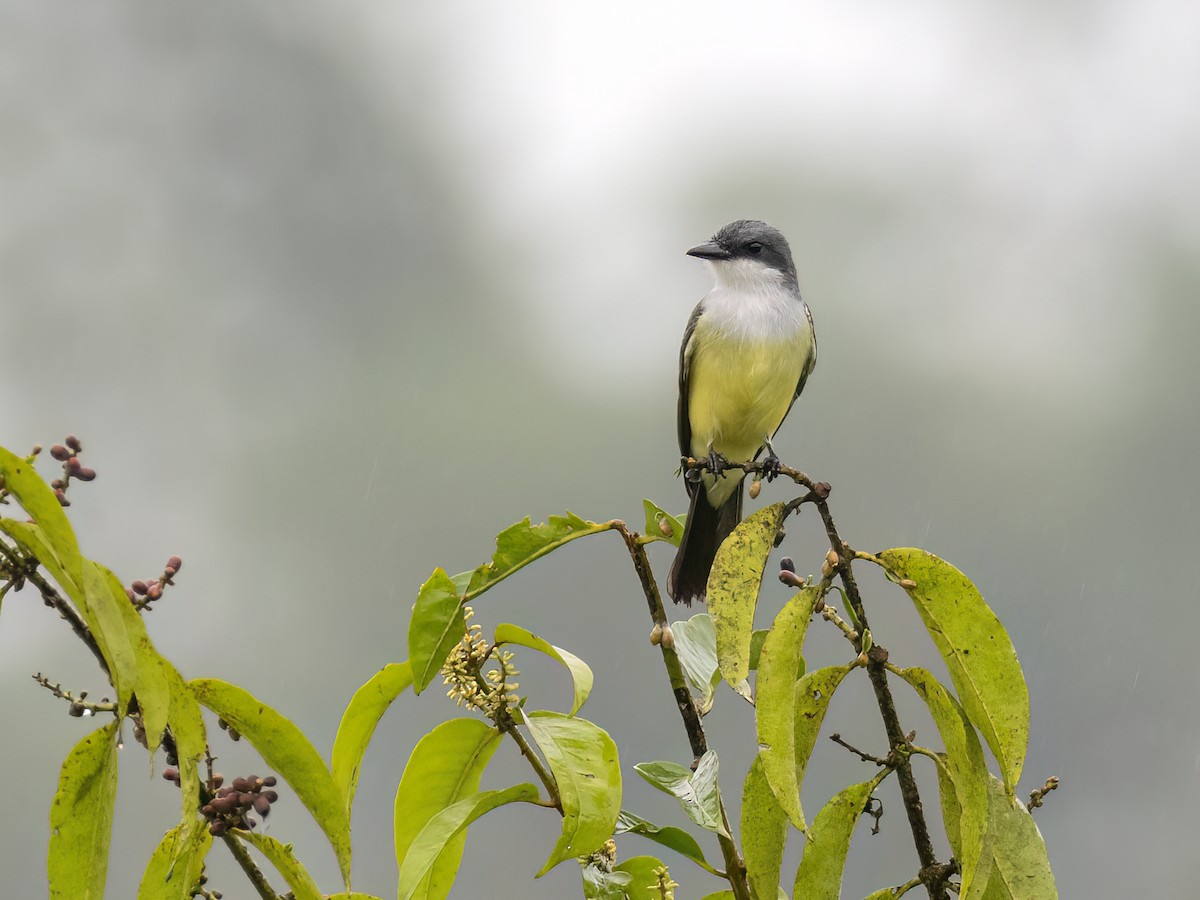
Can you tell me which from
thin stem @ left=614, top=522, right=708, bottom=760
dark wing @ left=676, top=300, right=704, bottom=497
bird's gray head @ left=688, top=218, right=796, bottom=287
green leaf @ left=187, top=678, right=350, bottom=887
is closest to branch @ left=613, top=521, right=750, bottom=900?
thin stem @ left=614, top=522, right=708, bottom=760

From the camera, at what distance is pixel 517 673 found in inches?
69.3

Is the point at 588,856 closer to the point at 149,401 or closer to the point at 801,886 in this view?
the point at 801,886

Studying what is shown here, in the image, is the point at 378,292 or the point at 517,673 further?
the point at 378,292

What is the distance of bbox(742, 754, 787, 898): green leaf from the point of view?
1.71m

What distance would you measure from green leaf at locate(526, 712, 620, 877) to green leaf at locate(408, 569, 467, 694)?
14cm

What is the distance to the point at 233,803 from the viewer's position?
5.32 ft

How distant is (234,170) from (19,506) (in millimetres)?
138923

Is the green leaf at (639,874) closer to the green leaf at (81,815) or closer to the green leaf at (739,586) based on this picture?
the green leaf at (739,586)

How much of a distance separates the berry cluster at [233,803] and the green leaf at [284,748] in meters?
0.04

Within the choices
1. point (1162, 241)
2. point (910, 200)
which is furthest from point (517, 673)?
point (910, 200)

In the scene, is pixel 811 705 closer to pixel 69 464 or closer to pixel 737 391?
pixel 69 464

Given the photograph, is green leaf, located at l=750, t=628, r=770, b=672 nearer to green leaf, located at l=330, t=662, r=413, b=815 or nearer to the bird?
green leaf, located at l=330, t=662, r=413, b=815

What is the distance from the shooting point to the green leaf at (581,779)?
159 centimetres

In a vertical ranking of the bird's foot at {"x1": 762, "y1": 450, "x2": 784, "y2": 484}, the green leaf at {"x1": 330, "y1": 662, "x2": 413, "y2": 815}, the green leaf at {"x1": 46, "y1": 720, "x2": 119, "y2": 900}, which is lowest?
the green leaf at {"x1": 46, "y1": 720, "x2": 119, "y2": 900}
